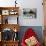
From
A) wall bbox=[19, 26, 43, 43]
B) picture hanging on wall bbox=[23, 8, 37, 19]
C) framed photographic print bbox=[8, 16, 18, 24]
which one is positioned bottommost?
wall bbox=[19, 26, 43, 43]

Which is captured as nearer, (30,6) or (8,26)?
(8,26)

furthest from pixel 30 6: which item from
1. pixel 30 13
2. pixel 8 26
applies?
pixel 8 26

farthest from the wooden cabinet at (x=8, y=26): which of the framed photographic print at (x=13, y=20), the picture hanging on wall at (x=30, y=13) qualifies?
the picture hanging on wall at (x=30, y=13)

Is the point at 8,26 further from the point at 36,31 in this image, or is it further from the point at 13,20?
the point at 36,31

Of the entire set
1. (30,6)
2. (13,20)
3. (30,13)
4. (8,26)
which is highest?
(30,6)

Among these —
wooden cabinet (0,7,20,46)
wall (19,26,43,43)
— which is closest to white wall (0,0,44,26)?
wall (19,26,43,43)

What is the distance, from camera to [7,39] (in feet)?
16.6

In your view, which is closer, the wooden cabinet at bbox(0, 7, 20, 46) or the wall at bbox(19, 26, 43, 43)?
the wooden cabinet at bbox(0, 7, 20, 46)

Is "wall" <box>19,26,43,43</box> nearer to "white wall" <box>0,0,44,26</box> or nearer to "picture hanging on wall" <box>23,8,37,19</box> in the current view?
"white wall" <box>0,0,44,26</box>

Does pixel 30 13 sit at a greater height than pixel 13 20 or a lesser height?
greater

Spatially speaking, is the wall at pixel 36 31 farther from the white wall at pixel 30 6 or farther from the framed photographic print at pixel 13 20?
the framed photographic print at pixel 13 20

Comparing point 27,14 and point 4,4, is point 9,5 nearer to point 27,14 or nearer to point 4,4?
point 4,4

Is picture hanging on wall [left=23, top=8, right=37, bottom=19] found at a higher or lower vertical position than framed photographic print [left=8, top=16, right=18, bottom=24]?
higher

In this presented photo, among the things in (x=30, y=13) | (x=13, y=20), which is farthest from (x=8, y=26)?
(x=30, y=13)
